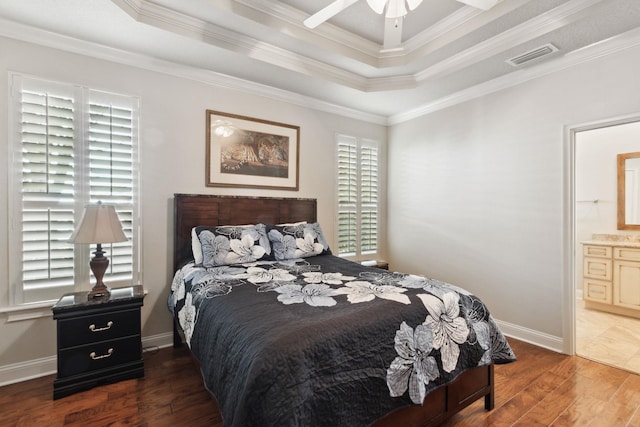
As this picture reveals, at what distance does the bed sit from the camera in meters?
1.16

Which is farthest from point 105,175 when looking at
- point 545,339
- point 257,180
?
point 545,339

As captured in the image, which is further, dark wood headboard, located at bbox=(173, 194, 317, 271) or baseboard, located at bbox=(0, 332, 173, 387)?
dark wood headboard, located at bbox=(173, 194, 317, 271)

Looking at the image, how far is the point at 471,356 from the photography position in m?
1.71

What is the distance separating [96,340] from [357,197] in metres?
3.13

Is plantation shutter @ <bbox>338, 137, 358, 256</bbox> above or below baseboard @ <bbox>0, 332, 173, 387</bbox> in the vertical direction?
above

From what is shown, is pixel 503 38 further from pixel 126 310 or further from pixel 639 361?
pixel 126 310

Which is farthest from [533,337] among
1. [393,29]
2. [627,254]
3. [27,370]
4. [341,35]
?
[27,370]

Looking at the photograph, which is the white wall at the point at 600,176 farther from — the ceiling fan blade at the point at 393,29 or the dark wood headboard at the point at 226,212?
the dark wood headboard at the point at 226,212

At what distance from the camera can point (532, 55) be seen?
2607 mm

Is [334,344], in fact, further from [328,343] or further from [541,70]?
[541,70]

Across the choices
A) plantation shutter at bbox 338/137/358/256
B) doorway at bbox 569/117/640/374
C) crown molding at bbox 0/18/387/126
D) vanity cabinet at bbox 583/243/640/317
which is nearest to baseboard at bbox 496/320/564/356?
doorway at bbox 569/117/640/374

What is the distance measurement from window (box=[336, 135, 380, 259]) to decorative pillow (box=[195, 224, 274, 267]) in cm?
146

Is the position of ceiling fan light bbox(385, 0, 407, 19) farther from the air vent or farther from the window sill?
the window sill

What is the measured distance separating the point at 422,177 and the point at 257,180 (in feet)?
7.03
